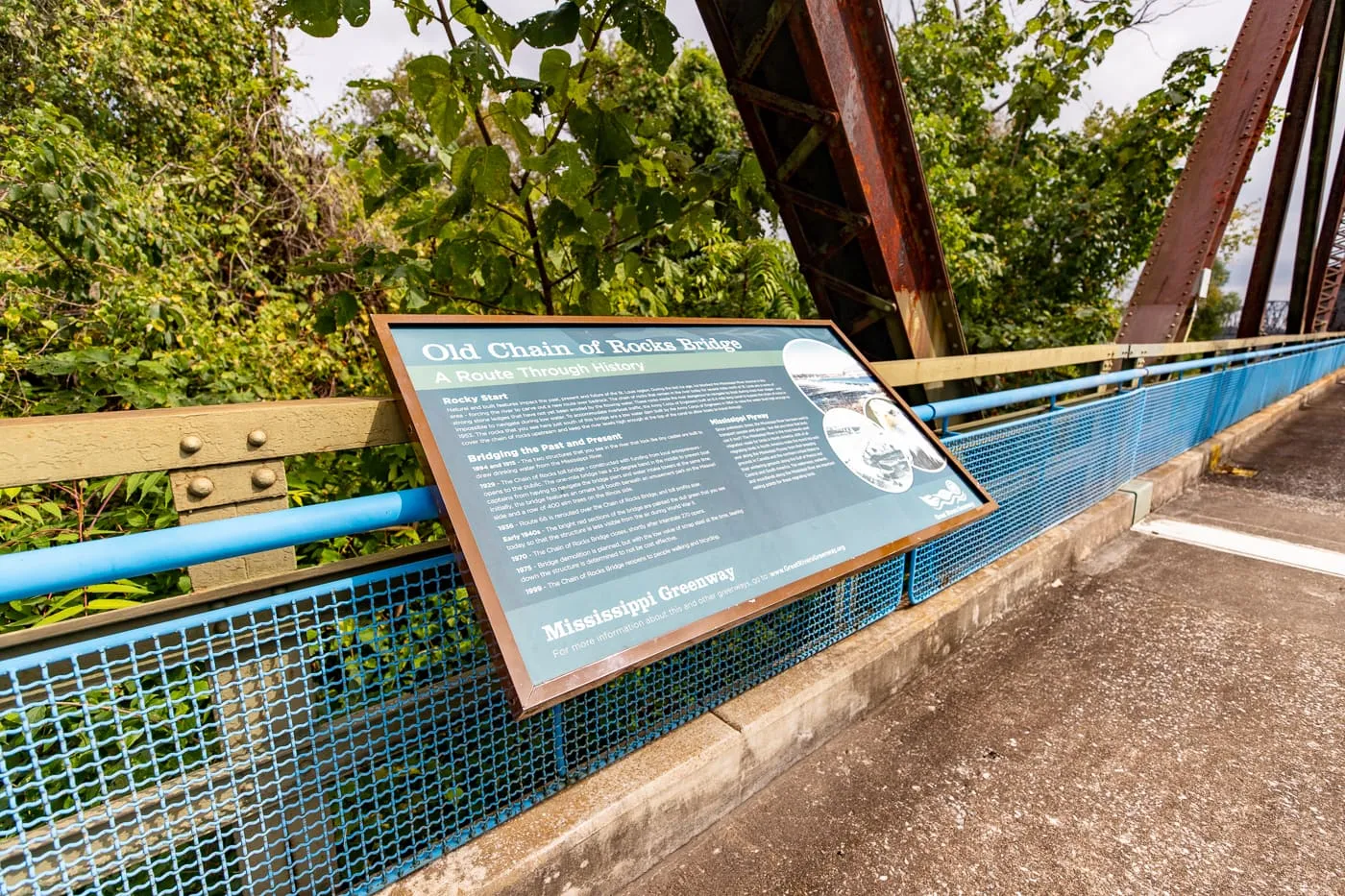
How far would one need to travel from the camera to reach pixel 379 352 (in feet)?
4.58

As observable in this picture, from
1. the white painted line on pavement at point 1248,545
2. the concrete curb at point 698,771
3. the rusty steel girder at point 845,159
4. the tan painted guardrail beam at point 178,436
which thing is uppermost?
the rusty steel girder at point 845,159

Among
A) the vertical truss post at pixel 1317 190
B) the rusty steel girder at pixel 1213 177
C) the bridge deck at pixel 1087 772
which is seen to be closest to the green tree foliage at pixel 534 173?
the bridge deck at pixel 1087 772

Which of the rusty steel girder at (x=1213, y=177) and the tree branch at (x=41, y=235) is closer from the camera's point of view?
the tree branch at (x=41, y=235)

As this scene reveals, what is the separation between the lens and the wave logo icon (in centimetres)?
213

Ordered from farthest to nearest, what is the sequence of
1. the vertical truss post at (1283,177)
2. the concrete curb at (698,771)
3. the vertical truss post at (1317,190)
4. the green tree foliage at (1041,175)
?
the vertical truss post at (1317,190), the vertical truss post at (1283,177), the green tree foliage at (1041,175), the concrete curb at (698,771)

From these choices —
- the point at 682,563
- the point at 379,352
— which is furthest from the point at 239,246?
the point at 682,563

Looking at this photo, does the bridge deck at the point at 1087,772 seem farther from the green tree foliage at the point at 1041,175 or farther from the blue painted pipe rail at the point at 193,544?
the green tree foliage at the point at 1041,175

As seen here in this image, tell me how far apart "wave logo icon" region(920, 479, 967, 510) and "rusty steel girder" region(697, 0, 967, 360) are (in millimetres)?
1218

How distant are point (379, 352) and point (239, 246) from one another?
24.0ft

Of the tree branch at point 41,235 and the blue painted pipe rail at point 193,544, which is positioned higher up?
the tree branch at point 41,235

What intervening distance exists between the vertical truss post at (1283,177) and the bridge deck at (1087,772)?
912 centimetres

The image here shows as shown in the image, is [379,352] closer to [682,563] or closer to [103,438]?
[103,438]

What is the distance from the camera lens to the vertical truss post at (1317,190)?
33.9ft

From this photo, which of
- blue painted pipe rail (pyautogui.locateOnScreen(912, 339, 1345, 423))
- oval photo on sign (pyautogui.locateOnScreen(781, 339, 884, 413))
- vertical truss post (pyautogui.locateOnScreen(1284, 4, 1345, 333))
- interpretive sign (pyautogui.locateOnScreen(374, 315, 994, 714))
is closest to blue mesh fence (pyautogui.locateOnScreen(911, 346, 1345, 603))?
blue painted pipe rail (pyautogui.locateOnScreen(912, 339, 1345, 423))
